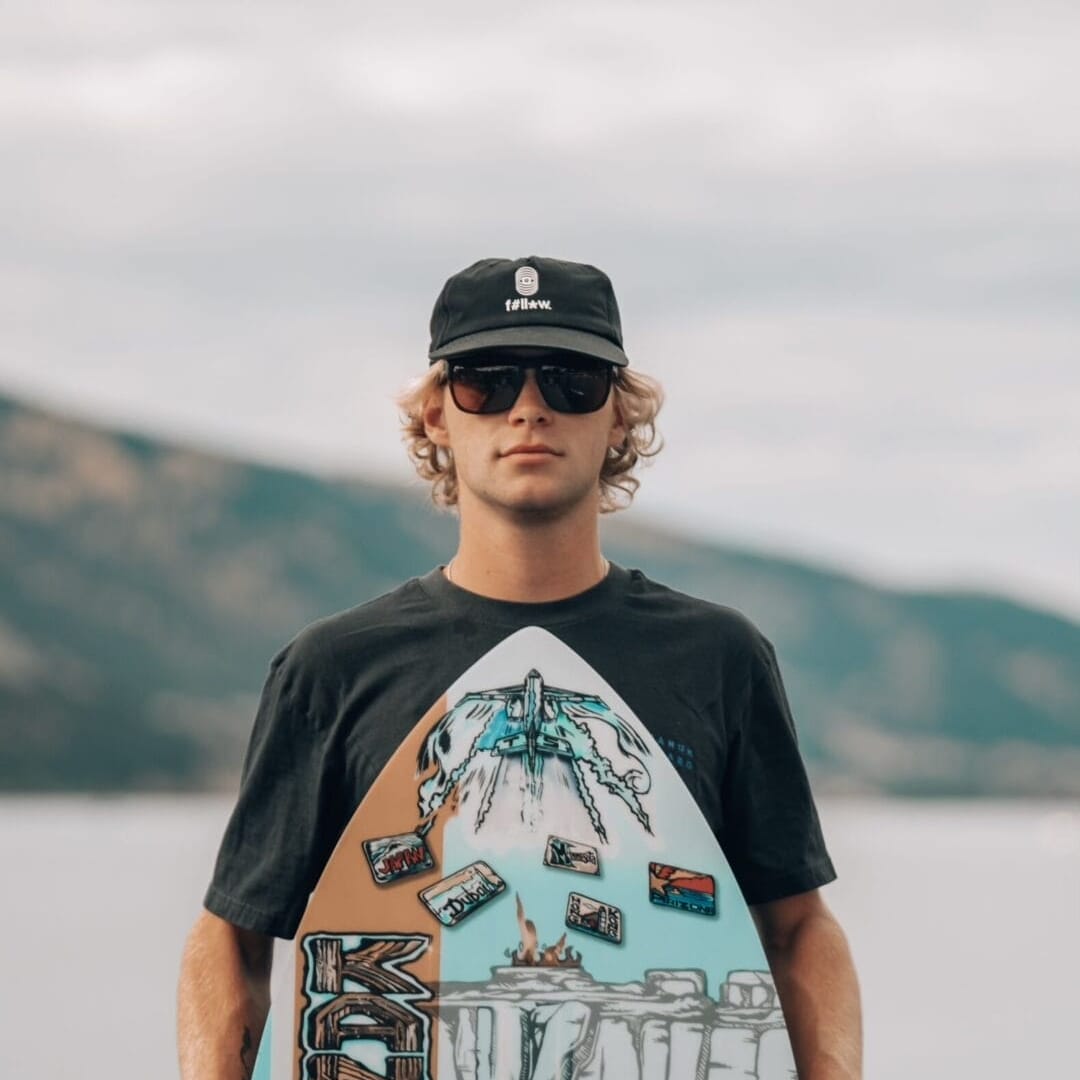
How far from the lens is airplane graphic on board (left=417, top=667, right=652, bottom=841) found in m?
4.20

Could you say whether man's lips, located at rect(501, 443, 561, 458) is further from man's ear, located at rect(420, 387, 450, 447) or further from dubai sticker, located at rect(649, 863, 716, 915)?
dubai sticker, located at rect(649, 863, 716, 915)

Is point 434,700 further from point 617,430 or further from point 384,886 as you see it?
point 617,430

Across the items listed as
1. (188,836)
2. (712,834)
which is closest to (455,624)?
(712,834)

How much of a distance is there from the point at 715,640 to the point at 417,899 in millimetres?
770

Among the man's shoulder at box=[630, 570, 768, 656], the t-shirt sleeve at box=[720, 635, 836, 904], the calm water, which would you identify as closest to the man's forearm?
the t-shirt sleeve at box=[720, 635, 836, 904]

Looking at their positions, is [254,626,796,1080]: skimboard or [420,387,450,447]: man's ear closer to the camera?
[254,626,796,1080]: skimboard

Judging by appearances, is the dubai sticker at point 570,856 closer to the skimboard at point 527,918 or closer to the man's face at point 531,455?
the skimboard at point 527,918

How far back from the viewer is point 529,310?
4152mm

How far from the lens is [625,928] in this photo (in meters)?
4.28

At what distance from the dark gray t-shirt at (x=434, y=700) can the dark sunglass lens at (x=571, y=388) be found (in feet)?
1.24

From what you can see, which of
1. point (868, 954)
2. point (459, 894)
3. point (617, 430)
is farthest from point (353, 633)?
point (868, 954)

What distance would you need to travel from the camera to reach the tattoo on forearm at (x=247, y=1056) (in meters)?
4.14

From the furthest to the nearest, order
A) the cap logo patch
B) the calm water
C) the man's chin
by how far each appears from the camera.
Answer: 1. the calm water
2. the cap logo patch
3. the man's chin

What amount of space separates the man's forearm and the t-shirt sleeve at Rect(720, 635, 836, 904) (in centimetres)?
11
